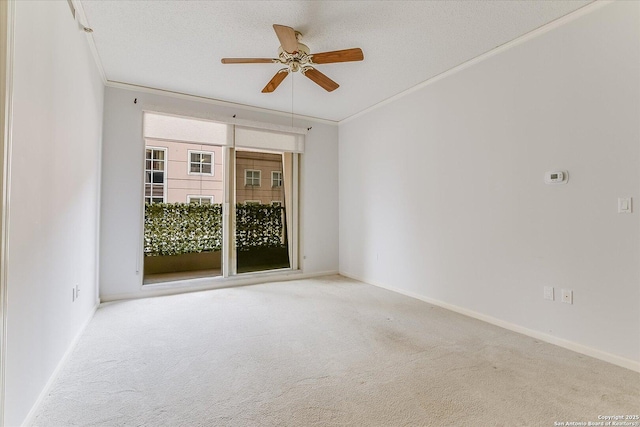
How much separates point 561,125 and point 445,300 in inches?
82.0

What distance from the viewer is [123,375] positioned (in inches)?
80.0

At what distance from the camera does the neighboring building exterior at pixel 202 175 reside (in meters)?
4.92

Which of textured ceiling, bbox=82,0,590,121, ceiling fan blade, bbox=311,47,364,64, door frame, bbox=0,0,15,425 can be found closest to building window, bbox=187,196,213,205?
textured ceiling, bbox=82,0,590,121

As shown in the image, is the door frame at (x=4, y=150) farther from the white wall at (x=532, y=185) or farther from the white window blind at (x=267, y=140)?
the white wall at (x=532, y=185)

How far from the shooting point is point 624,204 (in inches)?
84.7

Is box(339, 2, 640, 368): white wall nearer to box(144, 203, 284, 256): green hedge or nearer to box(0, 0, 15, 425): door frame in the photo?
box(144, 203, 284, 256): green hedge

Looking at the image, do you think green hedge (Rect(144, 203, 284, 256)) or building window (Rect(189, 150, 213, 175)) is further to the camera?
building window (Rect(189, 150, 213, 175))


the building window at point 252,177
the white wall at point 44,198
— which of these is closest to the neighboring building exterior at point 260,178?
the building window at point 252,177

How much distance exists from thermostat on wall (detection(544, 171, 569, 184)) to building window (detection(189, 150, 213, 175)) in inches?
192

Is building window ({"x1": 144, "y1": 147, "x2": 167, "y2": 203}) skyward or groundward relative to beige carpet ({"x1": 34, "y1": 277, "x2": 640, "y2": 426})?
skyward

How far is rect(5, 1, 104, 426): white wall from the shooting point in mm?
1446

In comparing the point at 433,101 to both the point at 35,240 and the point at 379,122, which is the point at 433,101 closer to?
the point at 379,122

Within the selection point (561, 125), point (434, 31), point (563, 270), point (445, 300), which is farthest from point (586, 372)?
point (434, 31)

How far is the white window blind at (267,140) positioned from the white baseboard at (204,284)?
2.05 meters
